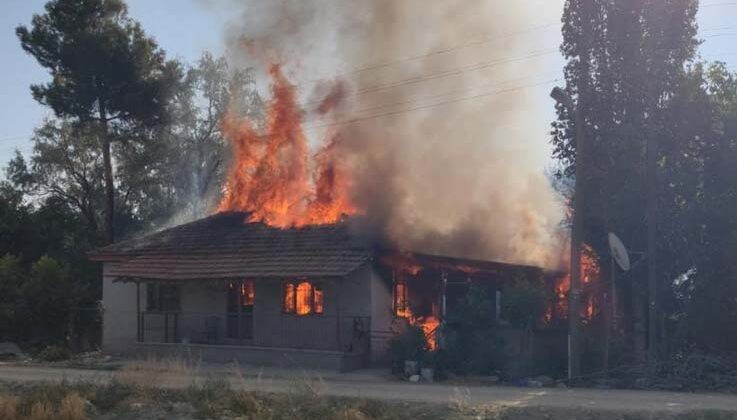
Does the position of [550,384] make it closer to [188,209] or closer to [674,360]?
[674,360]

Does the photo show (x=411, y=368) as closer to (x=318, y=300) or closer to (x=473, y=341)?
(x=473, y=341)

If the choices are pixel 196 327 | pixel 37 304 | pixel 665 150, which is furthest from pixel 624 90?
pixel 37 304

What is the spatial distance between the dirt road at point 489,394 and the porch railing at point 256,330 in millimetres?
2744

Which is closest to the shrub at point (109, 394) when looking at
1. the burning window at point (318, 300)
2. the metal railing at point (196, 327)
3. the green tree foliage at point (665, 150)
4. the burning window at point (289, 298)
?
the burning window at point (318, 300)

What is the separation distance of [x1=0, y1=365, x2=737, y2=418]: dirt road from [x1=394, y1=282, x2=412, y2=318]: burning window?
14.1ft

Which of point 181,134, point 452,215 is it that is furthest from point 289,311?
point 181,134

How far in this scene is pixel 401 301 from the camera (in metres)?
26.1

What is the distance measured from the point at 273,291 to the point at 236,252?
6.41ft

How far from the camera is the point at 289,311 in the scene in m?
26.2

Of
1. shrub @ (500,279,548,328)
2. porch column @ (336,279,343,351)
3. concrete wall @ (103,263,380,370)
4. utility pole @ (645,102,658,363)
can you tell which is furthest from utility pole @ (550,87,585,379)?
porch column @ (336,279,343,351)

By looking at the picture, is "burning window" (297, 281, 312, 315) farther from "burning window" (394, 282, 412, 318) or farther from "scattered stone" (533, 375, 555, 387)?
"scattered stone" (533, 375, 555, 387)

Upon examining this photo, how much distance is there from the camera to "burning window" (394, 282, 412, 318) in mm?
25853

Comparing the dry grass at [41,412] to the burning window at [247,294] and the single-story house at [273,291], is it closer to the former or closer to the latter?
the single-story house at [273,291]

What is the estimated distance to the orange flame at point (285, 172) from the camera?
1125 inches
